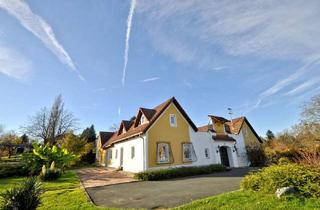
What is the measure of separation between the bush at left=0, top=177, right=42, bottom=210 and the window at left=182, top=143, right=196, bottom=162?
48.5 feet

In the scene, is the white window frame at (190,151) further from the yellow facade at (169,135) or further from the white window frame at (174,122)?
the white window frame at (174,122)

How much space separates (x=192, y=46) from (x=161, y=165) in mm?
11314

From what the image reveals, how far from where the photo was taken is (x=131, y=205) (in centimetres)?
734

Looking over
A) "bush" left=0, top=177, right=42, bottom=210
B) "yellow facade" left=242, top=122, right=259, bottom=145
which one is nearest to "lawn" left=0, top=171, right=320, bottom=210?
"bush" left=0, top=177, right=42, bottom=210

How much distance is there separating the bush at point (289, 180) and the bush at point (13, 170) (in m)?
21.2

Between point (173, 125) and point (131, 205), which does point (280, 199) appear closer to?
point (131, 205)

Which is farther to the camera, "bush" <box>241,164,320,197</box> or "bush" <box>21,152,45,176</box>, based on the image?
"bush" <box>21,152,45,176</box>

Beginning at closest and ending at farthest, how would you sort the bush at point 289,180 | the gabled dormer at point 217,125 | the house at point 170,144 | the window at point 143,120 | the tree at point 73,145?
the bush at point 289,180, the house at point 170,144, the window at point 143,120, the gabled dormer at point 217,125, the tree at point 73,145

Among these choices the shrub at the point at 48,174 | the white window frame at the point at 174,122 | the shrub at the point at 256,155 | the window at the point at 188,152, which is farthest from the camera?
the shrub at the point at 256,155

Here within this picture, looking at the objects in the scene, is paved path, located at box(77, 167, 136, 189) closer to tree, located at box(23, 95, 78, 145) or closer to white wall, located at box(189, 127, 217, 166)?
white wall, located at box(189, 127, 217, 166)

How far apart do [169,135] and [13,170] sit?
1635cm

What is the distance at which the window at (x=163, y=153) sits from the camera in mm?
17297

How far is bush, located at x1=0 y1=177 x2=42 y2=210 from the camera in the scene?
17.8ft

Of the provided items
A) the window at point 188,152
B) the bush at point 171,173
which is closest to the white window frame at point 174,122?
the window at point 188,152
